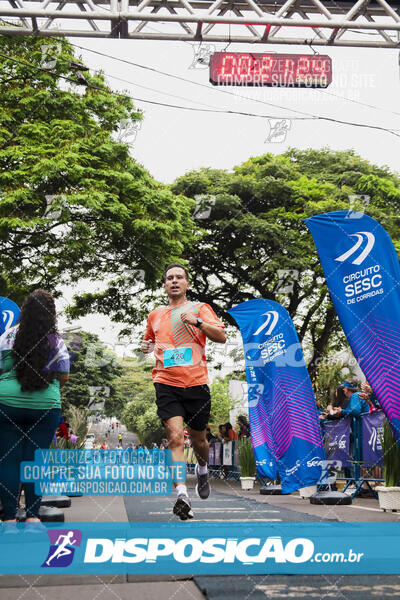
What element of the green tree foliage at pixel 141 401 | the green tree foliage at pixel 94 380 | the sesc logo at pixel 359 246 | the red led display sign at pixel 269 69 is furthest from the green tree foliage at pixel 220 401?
the sesc logo at pixel 359 246

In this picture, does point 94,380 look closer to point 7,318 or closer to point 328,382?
point 328,382

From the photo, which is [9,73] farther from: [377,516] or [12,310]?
[377,516]

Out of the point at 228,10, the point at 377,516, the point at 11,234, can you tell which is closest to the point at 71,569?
the point at 377,516

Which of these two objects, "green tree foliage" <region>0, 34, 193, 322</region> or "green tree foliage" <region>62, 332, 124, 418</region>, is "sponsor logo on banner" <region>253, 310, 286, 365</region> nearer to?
"green tree foliage" <region>0, 34, 193, 322</region>

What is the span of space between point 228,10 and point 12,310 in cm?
488

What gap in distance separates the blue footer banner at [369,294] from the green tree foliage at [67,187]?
9.25 metres

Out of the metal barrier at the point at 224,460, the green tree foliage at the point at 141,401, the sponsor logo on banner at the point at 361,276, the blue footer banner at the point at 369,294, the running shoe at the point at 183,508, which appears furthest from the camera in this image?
the green tree foliage at the point at 141,401

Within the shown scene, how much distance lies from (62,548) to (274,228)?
1989 cm

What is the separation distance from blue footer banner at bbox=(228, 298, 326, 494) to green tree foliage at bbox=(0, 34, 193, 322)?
6037 mm

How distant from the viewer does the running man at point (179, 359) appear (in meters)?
4.96

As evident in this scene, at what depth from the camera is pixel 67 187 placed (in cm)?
1552

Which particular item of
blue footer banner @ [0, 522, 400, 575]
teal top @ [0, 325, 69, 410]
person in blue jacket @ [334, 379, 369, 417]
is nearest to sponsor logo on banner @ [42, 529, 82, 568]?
blue footer banner @ [0, 522, 400, 575]

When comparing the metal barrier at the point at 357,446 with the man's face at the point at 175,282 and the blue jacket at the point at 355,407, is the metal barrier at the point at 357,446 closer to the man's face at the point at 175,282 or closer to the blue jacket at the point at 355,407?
the blue jacket at the point at 355,407

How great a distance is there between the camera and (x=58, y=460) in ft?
32.4
